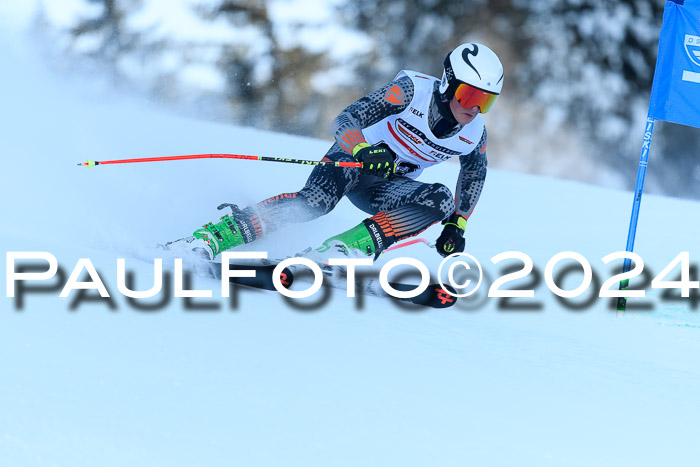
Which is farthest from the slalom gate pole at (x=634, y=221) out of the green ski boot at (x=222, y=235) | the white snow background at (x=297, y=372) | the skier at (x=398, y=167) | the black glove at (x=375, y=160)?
the green ski boot at (x=222, y=235)

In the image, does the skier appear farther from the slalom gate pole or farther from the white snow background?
the slalom gate pole

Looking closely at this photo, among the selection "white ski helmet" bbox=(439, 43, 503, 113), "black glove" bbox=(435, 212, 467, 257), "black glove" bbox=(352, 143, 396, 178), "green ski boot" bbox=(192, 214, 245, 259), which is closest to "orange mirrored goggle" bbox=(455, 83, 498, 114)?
"white ski helmet" bbox=(439, 43, 503, 113)

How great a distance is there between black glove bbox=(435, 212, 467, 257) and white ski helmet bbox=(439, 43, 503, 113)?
615mm

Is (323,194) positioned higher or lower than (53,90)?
lower

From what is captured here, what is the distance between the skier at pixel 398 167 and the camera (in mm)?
3361

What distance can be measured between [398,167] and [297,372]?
1872mm

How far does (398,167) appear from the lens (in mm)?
3838

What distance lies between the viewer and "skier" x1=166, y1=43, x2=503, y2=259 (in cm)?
336

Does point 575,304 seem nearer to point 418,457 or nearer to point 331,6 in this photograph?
point 418,457

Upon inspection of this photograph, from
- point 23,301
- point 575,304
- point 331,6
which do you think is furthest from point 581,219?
point 331,6

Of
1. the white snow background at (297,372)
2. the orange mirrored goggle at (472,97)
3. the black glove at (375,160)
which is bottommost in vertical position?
the white snow background at (297,372)

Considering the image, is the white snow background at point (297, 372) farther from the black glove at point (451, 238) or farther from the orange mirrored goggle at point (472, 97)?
the orange mirrored goggle at point (472, 97)

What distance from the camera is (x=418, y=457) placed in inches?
69.5

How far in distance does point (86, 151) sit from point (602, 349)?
3.60m
